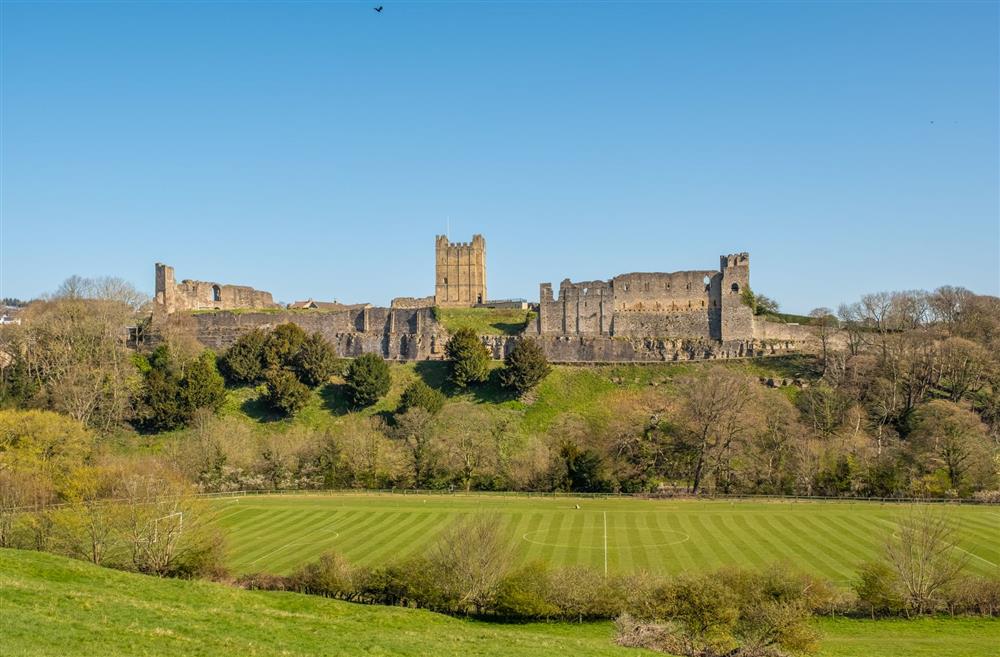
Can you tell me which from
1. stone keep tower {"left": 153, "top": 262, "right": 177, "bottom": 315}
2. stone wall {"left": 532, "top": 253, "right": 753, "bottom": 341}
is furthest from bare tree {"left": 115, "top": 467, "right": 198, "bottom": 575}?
stone keep tower {"left": 153, "top": 262, "right": 177, "bottom": 315}

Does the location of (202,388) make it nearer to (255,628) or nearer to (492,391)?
(492,391)

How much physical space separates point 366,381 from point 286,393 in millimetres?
5034

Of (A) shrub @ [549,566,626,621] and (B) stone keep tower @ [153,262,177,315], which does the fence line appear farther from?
(B) stone keep tower @ [153,262,177,315]

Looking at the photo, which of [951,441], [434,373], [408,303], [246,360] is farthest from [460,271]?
[951,441]

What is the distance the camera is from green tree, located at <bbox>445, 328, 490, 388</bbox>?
58688mm

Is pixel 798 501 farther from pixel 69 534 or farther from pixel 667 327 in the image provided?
pixel 69 534

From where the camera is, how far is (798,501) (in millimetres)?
42688

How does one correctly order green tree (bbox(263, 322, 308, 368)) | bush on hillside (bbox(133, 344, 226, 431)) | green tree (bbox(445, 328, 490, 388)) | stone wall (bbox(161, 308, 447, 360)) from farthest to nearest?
stone wall (bbox(161, 308, 447, 360))
green tree (bbox(263, 322, 308, 368))
green tree (bbox(445, 328, 490, 388))
bush on hillside (bbox(133, 344, 226, 431))

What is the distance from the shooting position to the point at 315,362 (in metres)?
60.0

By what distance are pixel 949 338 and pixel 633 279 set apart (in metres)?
21.7

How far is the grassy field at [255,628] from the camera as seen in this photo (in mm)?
16141

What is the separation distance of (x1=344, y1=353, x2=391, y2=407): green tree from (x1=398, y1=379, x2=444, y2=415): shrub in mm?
2484

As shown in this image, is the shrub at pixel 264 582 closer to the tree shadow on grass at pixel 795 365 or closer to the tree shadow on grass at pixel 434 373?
the tree shadow on grass at pixel 434 373

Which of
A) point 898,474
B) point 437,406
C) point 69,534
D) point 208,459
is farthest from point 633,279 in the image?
point 69,534
